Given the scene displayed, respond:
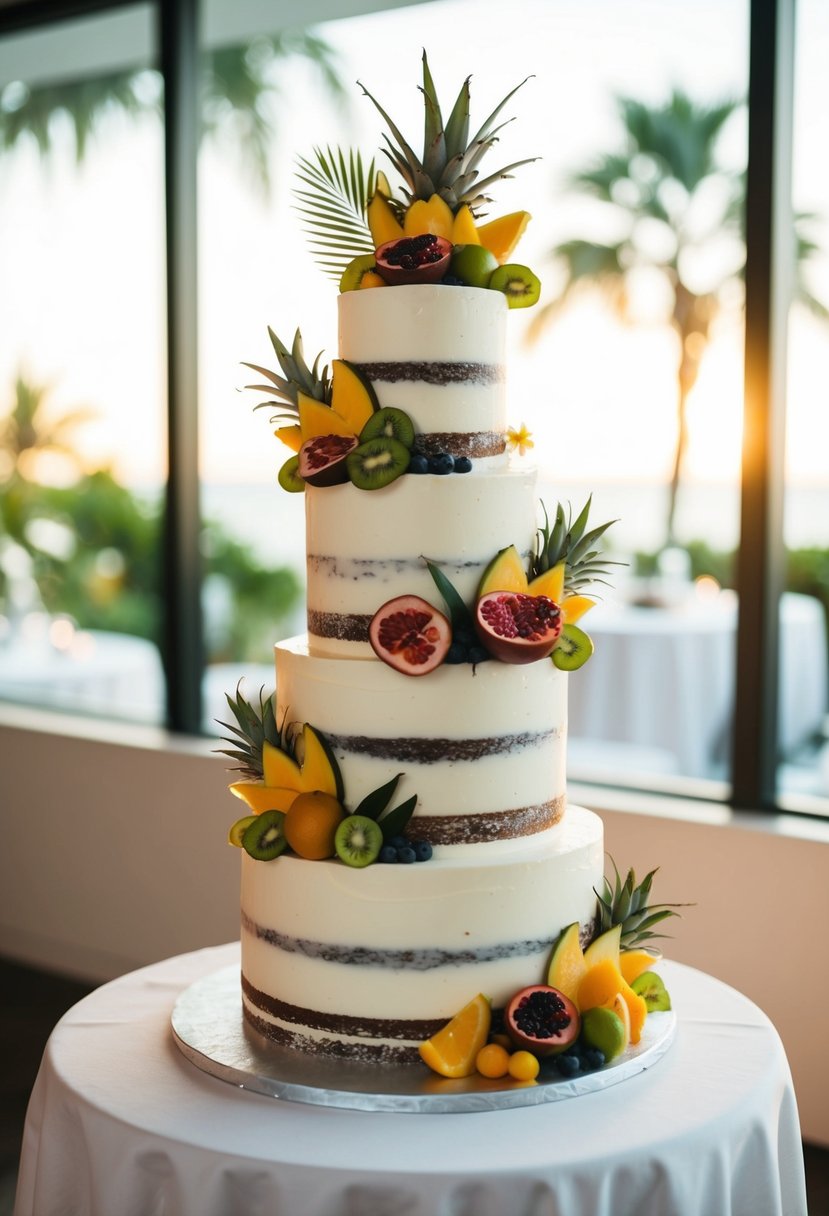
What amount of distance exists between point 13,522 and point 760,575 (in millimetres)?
8124

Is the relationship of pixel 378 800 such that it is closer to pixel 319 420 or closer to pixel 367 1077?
pixel 367 1077

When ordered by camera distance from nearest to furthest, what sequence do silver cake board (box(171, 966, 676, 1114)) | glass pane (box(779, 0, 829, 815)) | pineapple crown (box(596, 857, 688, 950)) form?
silver cake board (box(171, 966, 676, 1114)), pineapple crown (box(596, 857, 688, 950)), glass pane (box(779, 0, 829, 815))

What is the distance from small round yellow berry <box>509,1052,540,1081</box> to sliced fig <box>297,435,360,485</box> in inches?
35.0

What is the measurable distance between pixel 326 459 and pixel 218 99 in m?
10.0

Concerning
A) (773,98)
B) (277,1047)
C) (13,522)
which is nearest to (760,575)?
(773,98)

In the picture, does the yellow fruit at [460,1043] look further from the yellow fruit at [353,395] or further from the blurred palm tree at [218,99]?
the blurred palm tree at [218,99]

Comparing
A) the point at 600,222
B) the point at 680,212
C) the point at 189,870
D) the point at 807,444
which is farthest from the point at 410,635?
the point at 600,222

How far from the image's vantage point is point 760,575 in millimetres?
3219

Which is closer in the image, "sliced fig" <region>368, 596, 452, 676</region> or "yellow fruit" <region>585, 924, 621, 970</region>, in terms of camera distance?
"sliced fig" <region>368, 596, 452, 676</region>

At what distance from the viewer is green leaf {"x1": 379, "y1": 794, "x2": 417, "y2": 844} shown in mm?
1911

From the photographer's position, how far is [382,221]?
205 centimetres

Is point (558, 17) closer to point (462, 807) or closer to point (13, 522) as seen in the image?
point (13, 522)

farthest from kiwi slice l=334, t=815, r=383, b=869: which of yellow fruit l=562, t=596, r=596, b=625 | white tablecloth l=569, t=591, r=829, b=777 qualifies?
white tablecloth l=569, t=591, r=829, b=777

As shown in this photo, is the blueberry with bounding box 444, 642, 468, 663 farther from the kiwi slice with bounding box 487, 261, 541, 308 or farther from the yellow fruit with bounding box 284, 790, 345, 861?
the kiwi slice with bounding box 487, 261, 541, 308
